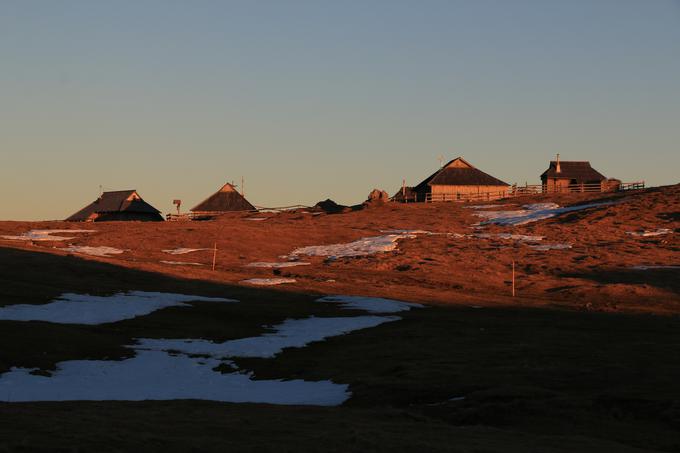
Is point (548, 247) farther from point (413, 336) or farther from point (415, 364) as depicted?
point (415, 364)

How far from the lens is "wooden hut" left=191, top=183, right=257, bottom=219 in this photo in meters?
160

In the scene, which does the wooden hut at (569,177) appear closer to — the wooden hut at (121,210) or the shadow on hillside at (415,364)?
the wooden hut at (121,210)

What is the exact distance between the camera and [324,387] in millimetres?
38625

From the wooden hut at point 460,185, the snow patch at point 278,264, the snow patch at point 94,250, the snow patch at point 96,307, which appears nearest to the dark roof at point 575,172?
the wooden hut at point 460,185

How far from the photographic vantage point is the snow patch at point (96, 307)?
53438 millimetres

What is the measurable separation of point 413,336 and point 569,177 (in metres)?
112

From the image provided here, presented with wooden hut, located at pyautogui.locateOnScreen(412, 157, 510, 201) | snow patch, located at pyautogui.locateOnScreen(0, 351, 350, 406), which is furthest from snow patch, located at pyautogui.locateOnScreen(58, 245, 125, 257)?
wooden hut, located at pyautogui.locateOnScreen(412, 157, 510, 201)

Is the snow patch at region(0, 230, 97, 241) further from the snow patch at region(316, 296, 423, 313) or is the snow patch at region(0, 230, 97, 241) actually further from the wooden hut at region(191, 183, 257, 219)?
the snow patch at region(316, 296, 423, 313)

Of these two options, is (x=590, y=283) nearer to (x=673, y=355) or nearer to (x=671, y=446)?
(x=673, y=355)

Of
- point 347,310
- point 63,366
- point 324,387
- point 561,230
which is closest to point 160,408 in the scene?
point 324,387

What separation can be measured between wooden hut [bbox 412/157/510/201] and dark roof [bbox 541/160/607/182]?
25.7 feet

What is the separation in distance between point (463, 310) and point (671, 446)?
140 ft

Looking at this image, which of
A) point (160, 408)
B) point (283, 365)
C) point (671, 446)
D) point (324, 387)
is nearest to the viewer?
point (671, 446)

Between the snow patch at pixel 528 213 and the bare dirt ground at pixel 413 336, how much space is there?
304 centimetres
